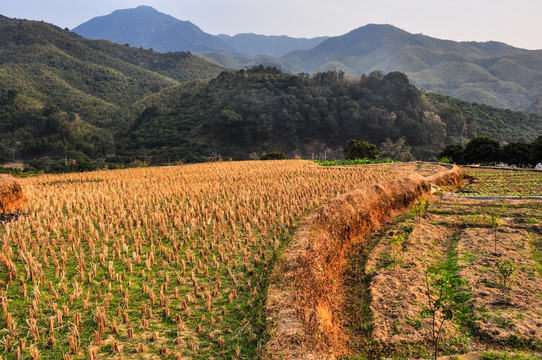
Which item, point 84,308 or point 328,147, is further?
point 328,147

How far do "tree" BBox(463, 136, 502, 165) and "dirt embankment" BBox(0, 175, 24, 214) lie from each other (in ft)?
116

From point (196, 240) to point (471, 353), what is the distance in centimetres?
545

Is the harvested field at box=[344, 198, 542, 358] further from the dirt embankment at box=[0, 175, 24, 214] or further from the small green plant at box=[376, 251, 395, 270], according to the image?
the dirt embankment at box=[0, 175, 24, 214]

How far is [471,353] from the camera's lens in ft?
15.3

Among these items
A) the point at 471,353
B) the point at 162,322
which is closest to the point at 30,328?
the point at 162,322

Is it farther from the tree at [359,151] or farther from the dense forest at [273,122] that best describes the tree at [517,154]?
the dense forest at [273,122]

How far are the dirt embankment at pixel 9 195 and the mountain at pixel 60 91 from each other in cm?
5478

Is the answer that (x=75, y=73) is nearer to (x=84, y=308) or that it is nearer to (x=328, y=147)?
(x=328, y=147)

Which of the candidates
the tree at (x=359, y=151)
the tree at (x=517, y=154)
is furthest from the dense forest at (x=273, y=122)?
the tree at (x=517, y=154)

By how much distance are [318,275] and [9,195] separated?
913cm

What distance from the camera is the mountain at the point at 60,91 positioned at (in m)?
62.8

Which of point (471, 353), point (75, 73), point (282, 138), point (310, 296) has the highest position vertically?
point (75, 73)

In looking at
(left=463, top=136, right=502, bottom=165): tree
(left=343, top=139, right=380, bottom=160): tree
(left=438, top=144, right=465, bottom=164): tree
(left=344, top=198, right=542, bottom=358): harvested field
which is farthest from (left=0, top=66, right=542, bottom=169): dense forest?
(left=344, top=198, right=542, bottom=358): harvested field

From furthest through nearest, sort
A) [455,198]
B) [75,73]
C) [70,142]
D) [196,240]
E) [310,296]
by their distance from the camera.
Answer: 1. [75,73]
2. [70,142]
3. [455,198]
4. [196,240]
5. [310,296]
